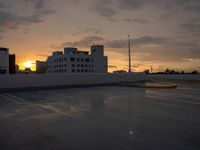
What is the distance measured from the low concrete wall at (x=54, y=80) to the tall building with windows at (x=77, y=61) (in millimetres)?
59718

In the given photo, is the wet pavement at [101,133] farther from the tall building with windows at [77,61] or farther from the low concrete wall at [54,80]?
the tall building with windows at [77,61]

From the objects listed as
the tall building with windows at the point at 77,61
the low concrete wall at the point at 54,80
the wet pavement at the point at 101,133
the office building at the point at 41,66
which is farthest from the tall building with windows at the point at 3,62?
the office building at the point at 41,66

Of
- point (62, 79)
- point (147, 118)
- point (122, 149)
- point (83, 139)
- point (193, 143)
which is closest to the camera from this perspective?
point (122, 149)

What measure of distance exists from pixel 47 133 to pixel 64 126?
0.82 metres

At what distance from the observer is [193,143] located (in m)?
4.32

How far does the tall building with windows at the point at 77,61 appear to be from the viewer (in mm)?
90375

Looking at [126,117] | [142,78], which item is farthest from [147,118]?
[142,78]

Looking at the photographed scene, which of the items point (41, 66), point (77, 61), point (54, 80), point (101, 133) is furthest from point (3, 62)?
point (41, 66)

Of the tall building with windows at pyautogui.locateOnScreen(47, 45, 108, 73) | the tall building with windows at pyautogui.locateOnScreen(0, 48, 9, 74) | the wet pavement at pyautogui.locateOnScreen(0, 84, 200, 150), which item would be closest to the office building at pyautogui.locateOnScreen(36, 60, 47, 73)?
the tall building with windows at pyautogui.locateOnScreen(47, 45, 108, 73)

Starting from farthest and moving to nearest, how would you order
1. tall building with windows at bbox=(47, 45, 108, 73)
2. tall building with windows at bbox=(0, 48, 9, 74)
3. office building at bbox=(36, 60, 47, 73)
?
office building at bbox=(36, 60, 47, 73)
tall building with windows at bbox=(47, 45, 108, 73)
tall building with windows at bbox=(0, 48, 9, 74)

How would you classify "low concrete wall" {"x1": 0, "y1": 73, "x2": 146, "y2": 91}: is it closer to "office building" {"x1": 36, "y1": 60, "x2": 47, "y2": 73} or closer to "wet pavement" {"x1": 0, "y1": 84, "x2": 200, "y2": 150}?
"wet pavement" {"x1": 0, "y1": 84, "x2": 200, "y2": 150}

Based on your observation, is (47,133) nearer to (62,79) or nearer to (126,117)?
(126,117)

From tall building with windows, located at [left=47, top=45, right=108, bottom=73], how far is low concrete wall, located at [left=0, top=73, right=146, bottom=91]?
59718 millimetres

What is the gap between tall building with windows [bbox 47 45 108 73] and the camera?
297 ft
